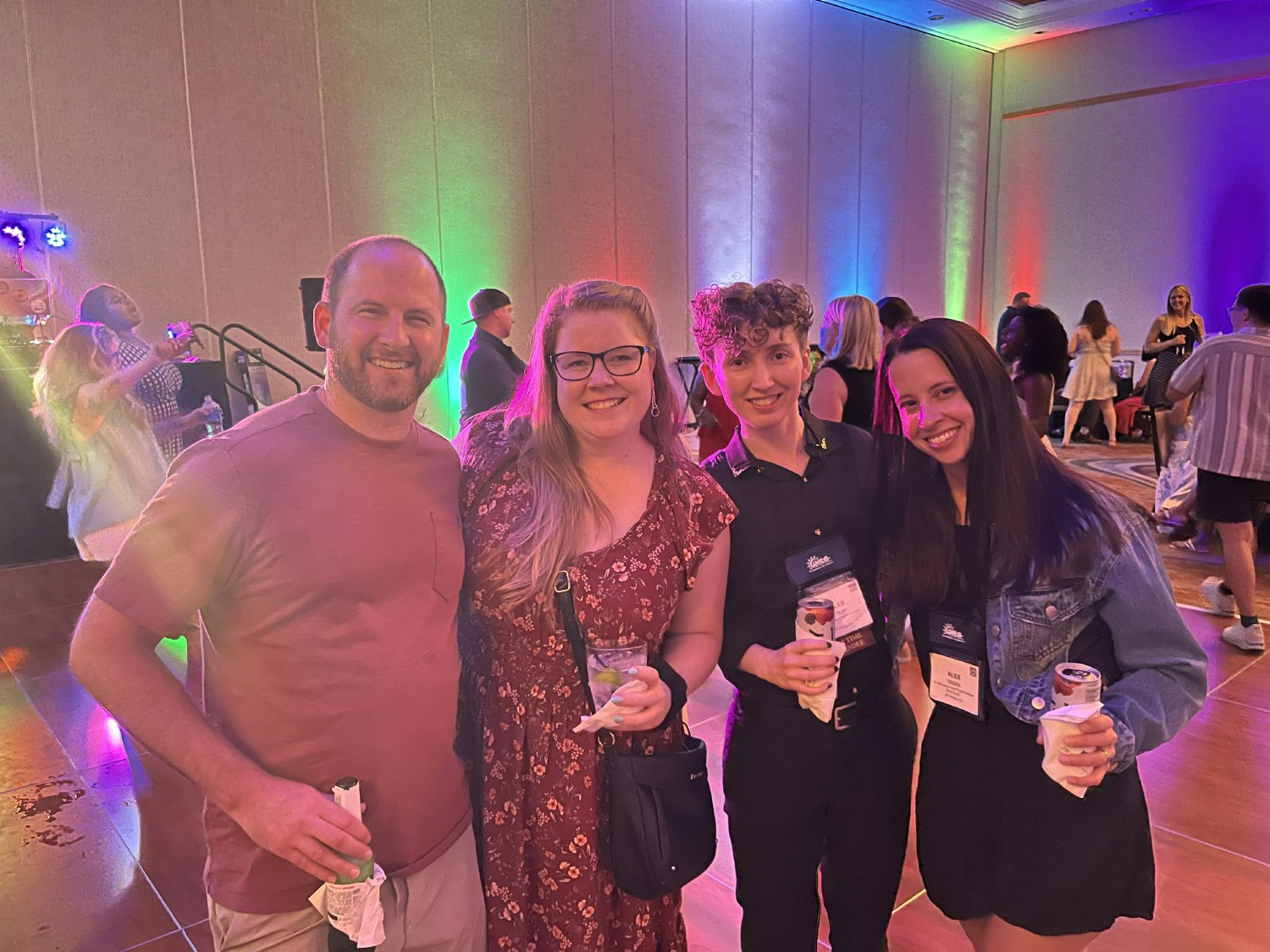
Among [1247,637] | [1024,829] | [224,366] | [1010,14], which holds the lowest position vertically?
[1247,637]

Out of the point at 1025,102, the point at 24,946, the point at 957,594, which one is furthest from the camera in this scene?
the point at 1025,102

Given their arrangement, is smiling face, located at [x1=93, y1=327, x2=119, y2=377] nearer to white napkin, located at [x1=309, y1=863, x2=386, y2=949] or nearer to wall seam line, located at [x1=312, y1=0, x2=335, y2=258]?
white napkin, located at [x1=309, y1=863, x2=386, y2=949]

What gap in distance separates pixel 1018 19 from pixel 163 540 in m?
14.7

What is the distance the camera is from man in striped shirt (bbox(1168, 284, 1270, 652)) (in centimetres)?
429

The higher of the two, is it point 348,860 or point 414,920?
point 348,860

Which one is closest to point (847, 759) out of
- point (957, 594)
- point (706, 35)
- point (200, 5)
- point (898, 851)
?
point (898, 851)

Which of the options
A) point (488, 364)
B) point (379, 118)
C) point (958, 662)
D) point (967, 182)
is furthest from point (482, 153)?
point (967, 182)

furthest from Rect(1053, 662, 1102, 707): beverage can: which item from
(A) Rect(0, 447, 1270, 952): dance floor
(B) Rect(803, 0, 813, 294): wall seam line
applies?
(B) Rect(803, 0, 813, 294): wall seam line

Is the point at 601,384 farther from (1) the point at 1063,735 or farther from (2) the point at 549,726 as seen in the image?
(1) the point at 1063,735

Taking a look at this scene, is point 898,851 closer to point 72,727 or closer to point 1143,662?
point 1143,662

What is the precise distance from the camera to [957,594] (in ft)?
5.12

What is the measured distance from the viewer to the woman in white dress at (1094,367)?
10.7 metres

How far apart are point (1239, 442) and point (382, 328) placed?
4535mm

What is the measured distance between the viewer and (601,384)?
1.50m
